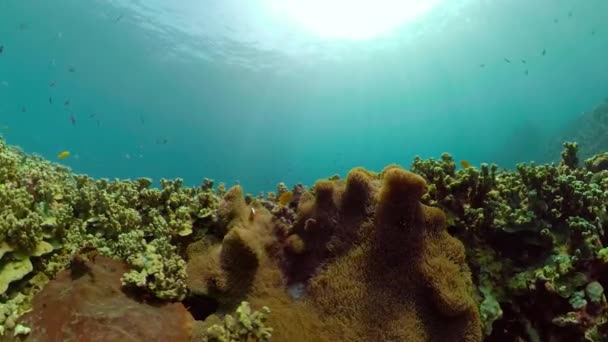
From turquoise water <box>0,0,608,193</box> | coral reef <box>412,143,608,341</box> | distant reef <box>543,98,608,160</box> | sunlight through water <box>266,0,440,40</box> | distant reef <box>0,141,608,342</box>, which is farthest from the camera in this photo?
turquoise water <box>0,0,608,193</box>

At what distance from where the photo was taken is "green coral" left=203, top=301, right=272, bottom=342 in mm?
2617

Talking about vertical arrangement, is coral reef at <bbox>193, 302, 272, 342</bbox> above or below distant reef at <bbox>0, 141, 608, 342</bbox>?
below

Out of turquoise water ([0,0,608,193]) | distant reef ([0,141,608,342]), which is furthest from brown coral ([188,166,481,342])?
turquoise water ([0,0,608,193])

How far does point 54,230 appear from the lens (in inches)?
138

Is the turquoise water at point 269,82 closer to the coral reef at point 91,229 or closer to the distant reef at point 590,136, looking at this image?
the distant reef at point 590,136

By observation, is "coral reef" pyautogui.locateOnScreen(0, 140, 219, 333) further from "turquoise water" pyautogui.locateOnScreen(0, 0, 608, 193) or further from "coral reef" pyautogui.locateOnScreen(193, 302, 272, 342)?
"turquoise water" pyautogui.locateOnScreen(0, 0, 608, 193)

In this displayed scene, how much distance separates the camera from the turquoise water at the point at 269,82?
A: 139ft

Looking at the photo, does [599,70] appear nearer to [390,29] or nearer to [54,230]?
[390,29]

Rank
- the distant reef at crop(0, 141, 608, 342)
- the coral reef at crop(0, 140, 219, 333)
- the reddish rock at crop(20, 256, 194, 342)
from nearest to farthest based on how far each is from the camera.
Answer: the reddish rock at crop(20, 256, 194, 342) < the distant reef at crop(0, 141, 608, 342) < the coral reef at crop(0, 140, 219, 333)

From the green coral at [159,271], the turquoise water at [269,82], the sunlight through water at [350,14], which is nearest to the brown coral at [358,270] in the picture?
the green coral at [159,271]

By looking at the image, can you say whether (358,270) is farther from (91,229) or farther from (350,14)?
(350,14)

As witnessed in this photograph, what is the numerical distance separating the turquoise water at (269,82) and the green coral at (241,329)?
60.7ft

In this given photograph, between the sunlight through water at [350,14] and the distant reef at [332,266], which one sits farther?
the sunlight through water at [350,14]

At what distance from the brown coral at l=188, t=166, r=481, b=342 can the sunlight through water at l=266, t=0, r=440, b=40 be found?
119 ft
